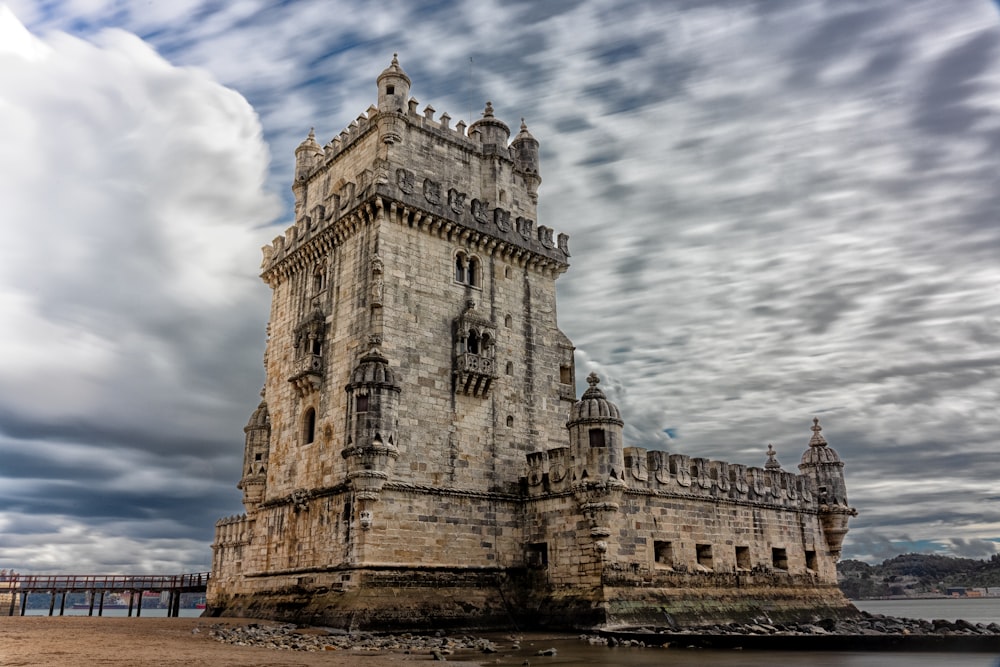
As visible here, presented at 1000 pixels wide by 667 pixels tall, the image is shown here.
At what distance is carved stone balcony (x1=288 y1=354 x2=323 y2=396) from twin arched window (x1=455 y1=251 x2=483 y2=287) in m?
6.66

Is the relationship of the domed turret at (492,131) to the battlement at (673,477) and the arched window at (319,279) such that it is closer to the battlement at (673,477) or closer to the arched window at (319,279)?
the arched window at (319,279)

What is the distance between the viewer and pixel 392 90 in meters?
31.7

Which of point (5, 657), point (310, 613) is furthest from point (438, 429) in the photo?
point (5, 657)

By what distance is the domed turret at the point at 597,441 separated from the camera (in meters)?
26.6

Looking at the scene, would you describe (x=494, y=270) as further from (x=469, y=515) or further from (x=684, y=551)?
(x=684, y=551)

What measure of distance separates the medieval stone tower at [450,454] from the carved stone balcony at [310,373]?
0.31 feet

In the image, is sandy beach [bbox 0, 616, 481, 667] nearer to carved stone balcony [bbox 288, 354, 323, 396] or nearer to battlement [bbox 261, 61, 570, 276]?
carved stone balcony [bbox 288, 354, 323, 396]

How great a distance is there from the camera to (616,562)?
2619 cm

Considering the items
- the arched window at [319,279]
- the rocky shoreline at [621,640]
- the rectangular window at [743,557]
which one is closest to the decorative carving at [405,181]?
the arched window at [319,279]

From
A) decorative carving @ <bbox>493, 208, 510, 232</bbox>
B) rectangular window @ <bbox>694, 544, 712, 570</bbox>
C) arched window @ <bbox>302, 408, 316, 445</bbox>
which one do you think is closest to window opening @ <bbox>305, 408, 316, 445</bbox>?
arched window @ <bbox>302, 408, 316, 445</bbox>

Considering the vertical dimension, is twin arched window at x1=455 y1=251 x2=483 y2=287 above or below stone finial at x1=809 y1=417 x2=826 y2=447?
above

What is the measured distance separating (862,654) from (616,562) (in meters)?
9.31

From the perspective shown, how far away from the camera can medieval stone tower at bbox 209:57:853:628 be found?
26.1 meters

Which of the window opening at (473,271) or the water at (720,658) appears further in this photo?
the window opening at (473,271)
